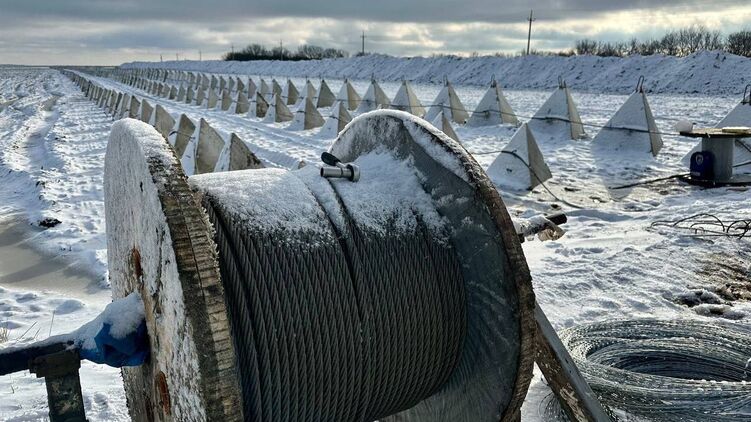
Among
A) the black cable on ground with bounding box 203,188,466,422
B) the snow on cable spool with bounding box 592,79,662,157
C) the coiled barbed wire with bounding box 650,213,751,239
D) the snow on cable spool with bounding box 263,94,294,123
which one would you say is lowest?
the coiled barbed wire with bounding box 650,213,751,239

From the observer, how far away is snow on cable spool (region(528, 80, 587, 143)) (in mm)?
13250

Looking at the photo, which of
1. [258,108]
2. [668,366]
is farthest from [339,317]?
[258,108]

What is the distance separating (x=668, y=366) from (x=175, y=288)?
3504mm

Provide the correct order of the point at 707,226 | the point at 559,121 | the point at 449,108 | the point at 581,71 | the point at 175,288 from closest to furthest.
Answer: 1. the point at 175,288
2. the point at 707,226
3. the point at 559,121
4. the point at 449,108
5. the point at 581,71

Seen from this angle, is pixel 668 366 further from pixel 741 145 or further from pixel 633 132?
pixel 633 132

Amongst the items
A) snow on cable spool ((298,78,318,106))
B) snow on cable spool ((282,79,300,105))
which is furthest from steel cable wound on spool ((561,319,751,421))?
snow on cable spool ((282,79,300,105))

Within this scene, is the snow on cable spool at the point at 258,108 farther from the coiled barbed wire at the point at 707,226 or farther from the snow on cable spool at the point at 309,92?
the coiled barbed wire at the point at 707,226

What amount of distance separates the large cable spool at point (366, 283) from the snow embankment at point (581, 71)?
26.9 meters

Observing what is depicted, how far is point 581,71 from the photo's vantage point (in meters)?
35.1

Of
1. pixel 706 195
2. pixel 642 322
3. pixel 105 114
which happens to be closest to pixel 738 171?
pixel 706 195

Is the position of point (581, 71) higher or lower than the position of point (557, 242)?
higher

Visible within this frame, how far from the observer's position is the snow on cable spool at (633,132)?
37.4 feet

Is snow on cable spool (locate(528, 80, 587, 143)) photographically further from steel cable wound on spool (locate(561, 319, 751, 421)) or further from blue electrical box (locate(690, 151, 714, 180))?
steel cable wound on spool (locate(561, 319, 751, 421))

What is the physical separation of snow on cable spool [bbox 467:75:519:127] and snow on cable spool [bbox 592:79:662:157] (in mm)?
3264
